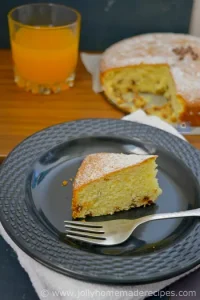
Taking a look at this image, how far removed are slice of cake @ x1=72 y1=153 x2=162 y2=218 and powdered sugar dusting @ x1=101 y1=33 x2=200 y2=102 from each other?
42cm

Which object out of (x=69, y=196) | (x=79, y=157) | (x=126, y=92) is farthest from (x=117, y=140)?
(x=126, y=92)

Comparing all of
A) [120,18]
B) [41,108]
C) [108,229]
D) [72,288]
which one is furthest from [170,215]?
[120,18]

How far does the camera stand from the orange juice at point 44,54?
4.34ft

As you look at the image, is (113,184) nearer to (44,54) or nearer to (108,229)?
(108,229)

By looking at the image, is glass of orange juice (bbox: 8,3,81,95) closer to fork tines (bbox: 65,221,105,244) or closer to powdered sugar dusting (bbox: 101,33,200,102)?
powdered sugar dusting (bbox: 101,33,200,102)

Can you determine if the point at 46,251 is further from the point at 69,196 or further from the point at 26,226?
the point at 69,196

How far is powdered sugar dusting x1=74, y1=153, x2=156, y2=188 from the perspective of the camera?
894 mm

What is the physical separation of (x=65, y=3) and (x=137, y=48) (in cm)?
28

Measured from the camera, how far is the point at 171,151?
40.7 inches

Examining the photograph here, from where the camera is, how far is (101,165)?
0.91 meters

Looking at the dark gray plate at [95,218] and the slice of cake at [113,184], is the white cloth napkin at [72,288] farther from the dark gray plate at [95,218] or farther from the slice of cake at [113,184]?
the slice of cake at [113,184]

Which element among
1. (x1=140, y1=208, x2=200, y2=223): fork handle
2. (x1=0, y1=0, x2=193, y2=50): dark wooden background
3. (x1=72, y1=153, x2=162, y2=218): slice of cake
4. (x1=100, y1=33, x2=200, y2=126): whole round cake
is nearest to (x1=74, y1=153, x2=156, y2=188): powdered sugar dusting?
(x1=72, y1=153, x2=162, y2=218): slice of cake

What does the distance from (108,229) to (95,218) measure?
0.18 feet

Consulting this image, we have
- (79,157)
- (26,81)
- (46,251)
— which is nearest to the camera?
(46,251)
